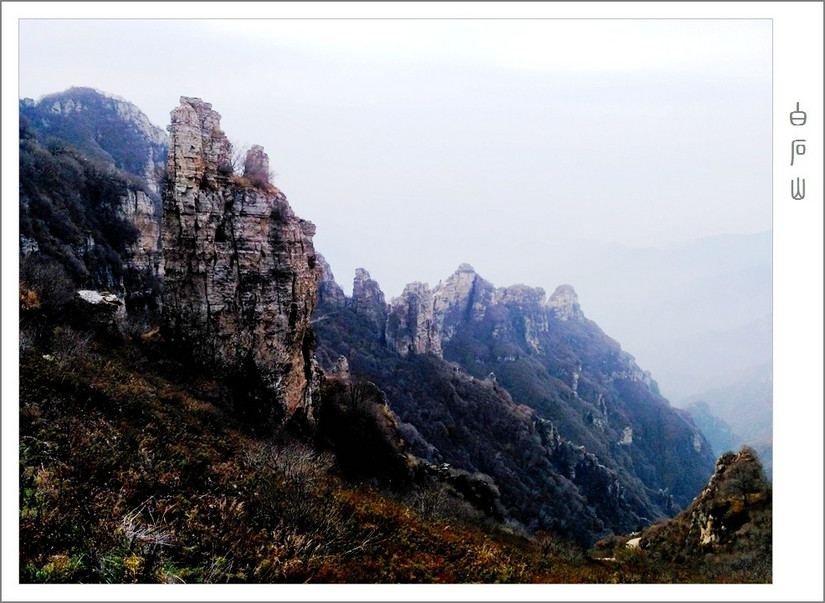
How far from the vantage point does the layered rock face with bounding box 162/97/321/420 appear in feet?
40.4

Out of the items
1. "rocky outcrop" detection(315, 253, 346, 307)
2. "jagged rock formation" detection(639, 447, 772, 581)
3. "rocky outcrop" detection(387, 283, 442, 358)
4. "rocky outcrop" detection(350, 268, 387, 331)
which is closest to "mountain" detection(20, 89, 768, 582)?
"jagged rock formation" detection(639, 447, 772, 581)

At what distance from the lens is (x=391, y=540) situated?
6.34 metres

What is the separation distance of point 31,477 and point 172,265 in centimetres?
806

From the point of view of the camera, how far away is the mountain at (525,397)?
32.5m

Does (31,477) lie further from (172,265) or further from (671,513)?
(671,513)

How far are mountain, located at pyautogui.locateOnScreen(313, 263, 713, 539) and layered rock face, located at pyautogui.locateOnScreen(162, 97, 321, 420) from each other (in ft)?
53.9

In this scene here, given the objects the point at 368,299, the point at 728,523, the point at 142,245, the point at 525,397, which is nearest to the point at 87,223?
the point at 142,245

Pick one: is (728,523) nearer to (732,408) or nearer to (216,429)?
(216,429)

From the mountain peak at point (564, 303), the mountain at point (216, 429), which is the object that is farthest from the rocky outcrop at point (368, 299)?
the mountain peak at point (564, 303)

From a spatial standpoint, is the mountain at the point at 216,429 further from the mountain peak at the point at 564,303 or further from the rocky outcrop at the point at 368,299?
the mountain peak at the point at 564,303

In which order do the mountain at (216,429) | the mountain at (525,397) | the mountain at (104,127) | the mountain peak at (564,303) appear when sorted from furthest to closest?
the mountain peak at (564,303) < the mountain at (104,127) < the mountain at (525,397) < the mountain at (216,429)

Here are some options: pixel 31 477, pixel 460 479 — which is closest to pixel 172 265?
pixel 31 477

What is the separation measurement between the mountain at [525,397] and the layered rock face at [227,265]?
1643 centimetres

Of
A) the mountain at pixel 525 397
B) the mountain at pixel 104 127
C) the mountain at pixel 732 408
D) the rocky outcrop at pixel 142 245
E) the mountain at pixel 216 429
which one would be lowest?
the mountain at pixel 732 408
